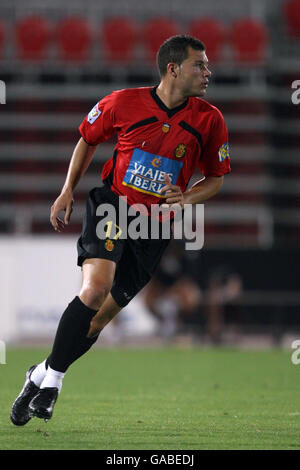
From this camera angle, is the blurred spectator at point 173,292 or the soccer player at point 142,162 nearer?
the soccer player at point 142,162

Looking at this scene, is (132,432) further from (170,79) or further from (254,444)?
(170,79)

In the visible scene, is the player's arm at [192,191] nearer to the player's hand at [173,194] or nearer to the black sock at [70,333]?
the player's hand at [173,194]

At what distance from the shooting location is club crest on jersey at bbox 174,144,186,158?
542cm

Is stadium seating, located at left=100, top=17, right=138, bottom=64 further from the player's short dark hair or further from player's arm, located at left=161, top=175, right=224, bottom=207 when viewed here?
player's arm, located at left=161, top=175, right=224, bottom=207

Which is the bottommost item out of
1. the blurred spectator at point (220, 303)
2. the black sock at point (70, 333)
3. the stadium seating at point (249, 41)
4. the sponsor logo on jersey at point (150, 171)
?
the blurred spectator at point (220, 303)

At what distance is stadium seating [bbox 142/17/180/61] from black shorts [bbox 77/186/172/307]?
51.4 feet

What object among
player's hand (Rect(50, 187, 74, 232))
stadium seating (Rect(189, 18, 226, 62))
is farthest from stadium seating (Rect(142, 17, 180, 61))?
player's hand (Rect(50, 187, 74, 232))

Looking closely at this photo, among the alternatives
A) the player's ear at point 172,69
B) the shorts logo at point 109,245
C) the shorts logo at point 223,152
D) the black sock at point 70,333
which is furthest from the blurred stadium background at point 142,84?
the black sock at point 70,333

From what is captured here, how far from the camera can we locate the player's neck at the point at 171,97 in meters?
5.47

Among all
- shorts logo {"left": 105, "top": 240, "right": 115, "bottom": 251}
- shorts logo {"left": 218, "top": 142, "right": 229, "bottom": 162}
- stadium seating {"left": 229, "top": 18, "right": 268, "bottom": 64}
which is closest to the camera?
shorts logo {"left": 105, "top": 240, "right": 115, "bottom": 251}

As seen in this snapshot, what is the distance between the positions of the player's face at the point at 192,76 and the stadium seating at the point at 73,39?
16197 millimetres

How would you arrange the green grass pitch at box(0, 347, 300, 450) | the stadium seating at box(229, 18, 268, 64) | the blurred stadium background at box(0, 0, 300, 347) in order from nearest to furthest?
the green grass pitch at box(0, 347, 300, 450), the blurred stadium background at box(0, 0, 300, 347), the stadium seating at box(229, 18, 268, 64)

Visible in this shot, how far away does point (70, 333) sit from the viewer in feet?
16.8

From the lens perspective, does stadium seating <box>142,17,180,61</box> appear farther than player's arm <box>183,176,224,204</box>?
Yes
